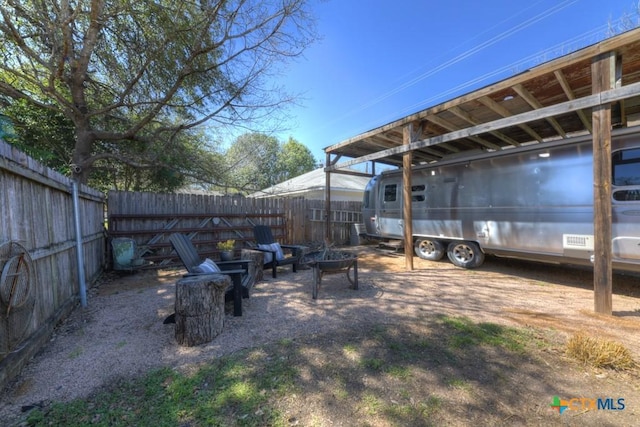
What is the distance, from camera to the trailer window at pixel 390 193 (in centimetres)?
768

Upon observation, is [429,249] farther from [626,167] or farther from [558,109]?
[558,109]

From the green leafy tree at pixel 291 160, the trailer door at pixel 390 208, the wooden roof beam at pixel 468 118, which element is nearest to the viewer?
the wooden roof beam at pixel 468 118

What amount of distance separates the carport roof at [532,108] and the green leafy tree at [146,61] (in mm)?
3064

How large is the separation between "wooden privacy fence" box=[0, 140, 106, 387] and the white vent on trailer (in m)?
7.24

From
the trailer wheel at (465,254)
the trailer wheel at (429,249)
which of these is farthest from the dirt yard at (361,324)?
the trailer wheel at (429,249)

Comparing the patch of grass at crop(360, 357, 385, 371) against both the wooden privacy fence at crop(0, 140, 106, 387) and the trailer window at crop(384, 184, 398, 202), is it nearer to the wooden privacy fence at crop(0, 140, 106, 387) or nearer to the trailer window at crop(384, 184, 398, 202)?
the wooden privacy fence at crop(0, 140, 106, 387)

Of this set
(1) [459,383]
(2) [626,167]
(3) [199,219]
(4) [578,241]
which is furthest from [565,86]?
(3) [199,219]

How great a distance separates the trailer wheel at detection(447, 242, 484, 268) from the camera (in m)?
6.06

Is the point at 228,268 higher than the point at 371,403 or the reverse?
higher

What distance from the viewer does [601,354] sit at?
2.25 m

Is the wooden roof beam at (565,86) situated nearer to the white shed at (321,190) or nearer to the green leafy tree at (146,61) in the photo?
the green leafy tree at (146,61)

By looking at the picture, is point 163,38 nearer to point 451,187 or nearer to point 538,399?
point 451,187

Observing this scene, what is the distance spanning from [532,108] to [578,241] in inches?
106

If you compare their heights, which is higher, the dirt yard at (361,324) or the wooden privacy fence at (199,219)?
the wooden privacy fence at (199,219)
